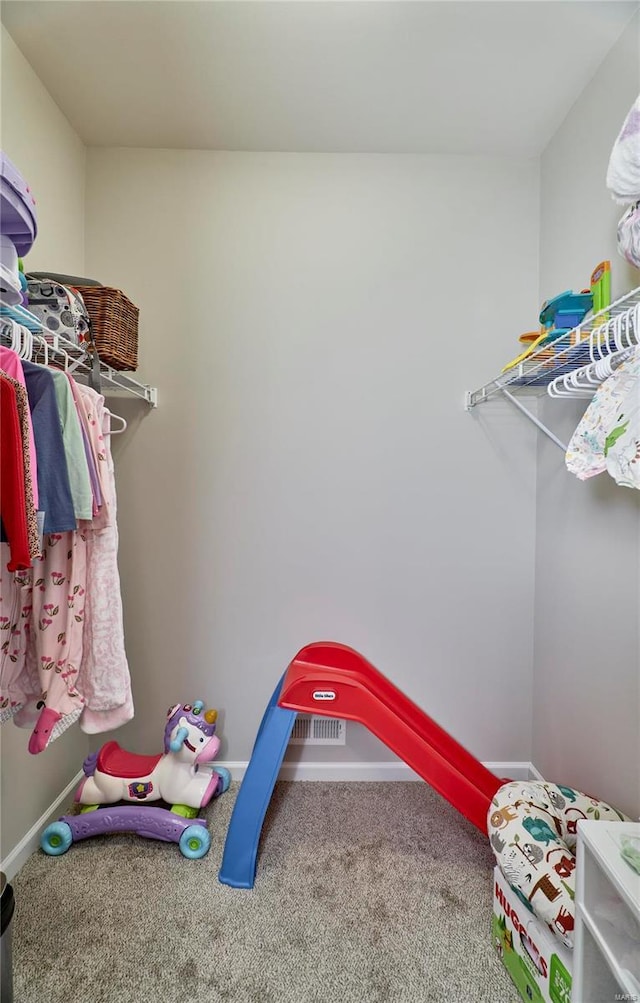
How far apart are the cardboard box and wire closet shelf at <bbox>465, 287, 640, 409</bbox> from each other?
Answer: 1.36 metres

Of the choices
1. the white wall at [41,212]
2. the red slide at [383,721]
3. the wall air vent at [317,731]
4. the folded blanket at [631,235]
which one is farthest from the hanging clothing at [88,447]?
the folded blanket at [631,235]

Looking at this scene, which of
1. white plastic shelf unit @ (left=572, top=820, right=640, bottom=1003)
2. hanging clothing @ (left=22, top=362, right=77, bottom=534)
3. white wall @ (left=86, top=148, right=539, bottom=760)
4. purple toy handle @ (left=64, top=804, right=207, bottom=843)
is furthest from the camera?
white wall @ (left=86, top=148, right=539, bottom=760)

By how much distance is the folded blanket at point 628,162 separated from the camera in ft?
3.77

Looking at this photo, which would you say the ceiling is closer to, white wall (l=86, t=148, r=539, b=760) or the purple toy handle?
white wall (l=86, t=148, r=539, b=760)

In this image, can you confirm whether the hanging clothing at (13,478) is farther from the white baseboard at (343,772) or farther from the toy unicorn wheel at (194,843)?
the white baseboard at (343,772)

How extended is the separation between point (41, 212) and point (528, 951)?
2.64 m

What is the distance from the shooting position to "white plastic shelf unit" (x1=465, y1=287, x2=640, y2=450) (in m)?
1.29

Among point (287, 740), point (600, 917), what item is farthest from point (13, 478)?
point (600, 917)

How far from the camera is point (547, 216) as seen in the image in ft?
6.83

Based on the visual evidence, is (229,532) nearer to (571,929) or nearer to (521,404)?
(521,404)

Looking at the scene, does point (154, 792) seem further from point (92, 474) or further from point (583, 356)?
point (583, 356)

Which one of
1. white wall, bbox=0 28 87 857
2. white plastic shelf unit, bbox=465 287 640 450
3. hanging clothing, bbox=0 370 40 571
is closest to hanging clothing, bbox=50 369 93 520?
hanging clothing, bbox=0 370 40 571

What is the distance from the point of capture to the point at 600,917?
98 cm

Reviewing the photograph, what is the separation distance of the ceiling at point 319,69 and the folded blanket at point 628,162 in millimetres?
681
